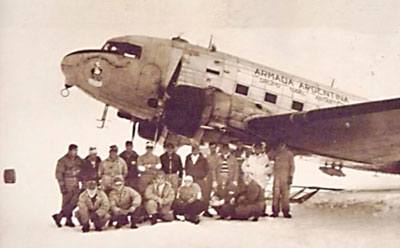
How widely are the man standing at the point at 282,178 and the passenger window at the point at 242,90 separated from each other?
0.17 metres

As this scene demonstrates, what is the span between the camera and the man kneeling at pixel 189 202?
1729 millimetres

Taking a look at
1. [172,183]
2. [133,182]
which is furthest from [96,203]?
[172,183]

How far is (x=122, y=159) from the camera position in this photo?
67.9 inches

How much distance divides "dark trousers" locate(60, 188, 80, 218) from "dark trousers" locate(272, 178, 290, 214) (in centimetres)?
55

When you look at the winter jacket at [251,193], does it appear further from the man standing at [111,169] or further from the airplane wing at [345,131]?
the man standing at [111,169]

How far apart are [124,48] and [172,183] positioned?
398mm

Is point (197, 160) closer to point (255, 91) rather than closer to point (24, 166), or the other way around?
point (255, 91)

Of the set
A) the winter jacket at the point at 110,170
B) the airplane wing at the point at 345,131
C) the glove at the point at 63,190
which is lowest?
the glove at the point at 63,190

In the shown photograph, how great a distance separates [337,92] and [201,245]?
571 millimetres

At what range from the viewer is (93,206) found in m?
1.71

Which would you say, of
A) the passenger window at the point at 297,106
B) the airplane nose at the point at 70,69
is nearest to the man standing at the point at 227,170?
the passenger window at the point at 297,106

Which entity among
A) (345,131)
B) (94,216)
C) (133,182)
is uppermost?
(345,131)

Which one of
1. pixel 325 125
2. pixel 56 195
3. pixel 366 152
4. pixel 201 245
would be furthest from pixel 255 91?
pixel 56 195

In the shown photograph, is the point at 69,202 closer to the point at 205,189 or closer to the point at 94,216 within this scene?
the point at 94,216
